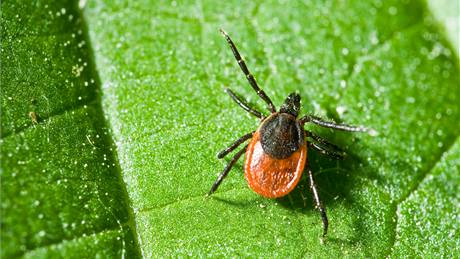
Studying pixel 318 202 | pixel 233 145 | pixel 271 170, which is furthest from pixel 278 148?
pixel 318 202

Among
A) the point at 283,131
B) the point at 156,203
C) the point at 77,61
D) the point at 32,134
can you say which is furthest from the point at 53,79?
the point at 283,131

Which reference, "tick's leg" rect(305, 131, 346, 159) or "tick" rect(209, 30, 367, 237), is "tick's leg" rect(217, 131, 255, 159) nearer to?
"tick" rect(209, 30, 367, 237)

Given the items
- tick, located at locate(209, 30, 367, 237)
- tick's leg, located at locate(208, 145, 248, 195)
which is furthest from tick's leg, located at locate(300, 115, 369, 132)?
tick's leg, located at locate(208, 145, 248, 195)

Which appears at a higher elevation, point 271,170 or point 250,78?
point 250,78

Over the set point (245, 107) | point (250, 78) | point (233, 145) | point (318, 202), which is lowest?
point (318, 202)

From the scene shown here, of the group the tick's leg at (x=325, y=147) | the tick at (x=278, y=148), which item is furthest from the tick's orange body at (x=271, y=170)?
the tick's leg at (x=325, y=147)

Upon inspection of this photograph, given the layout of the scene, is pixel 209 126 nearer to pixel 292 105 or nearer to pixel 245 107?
pixel 245 107

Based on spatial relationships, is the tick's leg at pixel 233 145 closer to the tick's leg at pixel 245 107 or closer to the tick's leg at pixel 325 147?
the tick's leg at pixel 245 107

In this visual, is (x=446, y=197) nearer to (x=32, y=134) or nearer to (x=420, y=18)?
(x=420, y=18)
